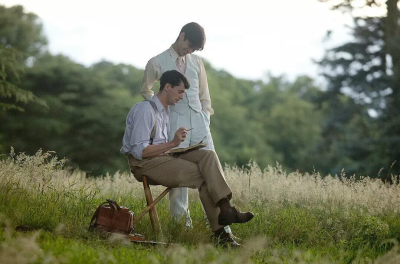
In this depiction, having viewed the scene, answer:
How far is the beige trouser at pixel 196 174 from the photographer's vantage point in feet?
18.2

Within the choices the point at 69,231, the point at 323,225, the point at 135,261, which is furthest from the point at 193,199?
the point at 135,261

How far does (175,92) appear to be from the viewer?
19.1 ft

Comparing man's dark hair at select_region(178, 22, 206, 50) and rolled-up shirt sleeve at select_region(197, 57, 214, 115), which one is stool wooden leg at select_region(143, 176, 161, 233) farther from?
man's dark hair at select_region(178, 22, 206, 50)

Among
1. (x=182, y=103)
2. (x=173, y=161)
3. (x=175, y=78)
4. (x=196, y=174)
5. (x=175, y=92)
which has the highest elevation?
(x=175, y=78)

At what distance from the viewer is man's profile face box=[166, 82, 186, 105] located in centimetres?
581

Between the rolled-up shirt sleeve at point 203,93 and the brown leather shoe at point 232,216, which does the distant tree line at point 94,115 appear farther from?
the brown leather shoe at point 232,216

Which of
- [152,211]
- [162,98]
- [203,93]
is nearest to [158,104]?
[162,98]

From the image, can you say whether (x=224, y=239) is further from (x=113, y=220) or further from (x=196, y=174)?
(x=113, y=220)

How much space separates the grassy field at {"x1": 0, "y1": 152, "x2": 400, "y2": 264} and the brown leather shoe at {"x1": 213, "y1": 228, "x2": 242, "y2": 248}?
0.48 ft

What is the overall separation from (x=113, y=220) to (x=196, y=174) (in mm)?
825

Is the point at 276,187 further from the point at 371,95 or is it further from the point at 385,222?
the point at 371,95

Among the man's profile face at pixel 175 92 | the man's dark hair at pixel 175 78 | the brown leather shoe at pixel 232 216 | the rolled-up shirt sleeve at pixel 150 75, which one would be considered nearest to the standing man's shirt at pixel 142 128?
the man's profile face at pixel 175 92

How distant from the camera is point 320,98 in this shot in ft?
77.6

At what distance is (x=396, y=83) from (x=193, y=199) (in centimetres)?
1301
